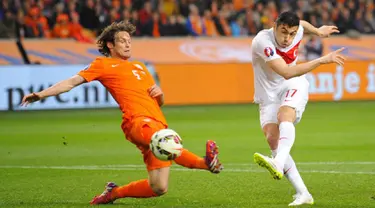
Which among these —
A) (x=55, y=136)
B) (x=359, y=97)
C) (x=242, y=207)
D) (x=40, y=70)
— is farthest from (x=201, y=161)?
(x=359, y=97)

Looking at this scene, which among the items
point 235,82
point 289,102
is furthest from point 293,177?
point 235,82

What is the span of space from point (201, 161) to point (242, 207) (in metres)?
0.74

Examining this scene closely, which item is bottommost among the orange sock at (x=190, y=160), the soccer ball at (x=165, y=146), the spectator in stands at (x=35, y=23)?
the spectator in stands at (x=35, y=23)

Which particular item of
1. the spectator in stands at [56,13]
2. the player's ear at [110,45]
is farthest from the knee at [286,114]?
the spectator in stands at [56,13]

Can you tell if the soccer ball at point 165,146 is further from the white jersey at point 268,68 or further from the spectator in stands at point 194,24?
the spectator in stands at point 194,24

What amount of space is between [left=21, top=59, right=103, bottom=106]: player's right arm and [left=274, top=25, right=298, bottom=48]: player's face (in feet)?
5.36

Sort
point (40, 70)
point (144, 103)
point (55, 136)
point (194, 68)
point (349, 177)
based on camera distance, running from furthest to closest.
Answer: point (194, 68)
point (40, 70)
point (55, 136)
point (349, 177)
point (144, 103)

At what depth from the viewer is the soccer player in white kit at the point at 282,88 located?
807cm

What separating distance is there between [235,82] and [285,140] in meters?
15.0

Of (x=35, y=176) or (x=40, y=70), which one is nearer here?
(x=35, y=176)

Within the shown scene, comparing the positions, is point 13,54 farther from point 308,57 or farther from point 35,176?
point 35,176

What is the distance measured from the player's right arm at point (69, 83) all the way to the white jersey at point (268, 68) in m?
1.48

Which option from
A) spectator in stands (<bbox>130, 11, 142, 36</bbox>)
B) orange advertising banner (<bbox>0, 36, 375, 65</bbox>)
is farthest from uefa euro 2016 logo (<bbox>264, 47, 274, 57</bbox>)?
spectator in stands (<bbox>130, 11, 142, 36</bbox>)

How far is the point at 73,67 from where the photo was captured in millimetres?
21781
